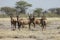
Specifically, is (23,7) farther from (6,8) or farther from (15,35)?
(15,35)

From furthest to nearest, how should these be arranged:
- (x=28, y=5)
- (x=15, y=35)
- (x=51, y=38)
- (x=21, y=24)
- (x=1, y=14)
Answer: (x=28, y=5) < (x=1, y=14) < (x=21, y=24) < (x=15, y=35) < (x=51, y=38)

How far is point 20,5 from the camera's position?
85688 mm

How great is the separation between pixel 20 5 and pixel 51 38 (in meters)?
69.1

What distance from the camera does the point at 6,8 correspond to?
279 ft

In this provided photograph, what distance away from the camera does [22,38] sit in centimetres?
1730

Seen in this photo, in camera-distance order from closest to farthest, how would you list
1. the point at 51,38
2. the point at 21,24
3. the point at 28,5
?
1. the point at 51,38
2. the point at 21,24
3. the point at 28,5

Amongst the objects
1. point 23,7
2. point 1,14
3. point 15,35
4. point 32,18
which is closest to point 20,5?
point 23,7

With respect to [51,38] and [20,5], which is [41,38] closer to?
[51,38]

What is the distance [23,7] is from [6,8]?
5.78m

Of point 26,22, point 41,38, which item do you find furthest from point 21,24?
point 41,38

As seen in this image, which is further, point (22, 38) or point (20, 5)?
point (20, 5)

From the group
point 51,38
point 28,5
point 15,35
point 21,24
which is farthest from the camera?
point 28,5

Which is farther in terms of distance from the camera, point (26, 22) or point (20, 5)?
→ point (20, 5)

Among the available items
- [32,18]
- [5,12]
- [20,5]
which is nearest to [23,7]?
[20,5]
